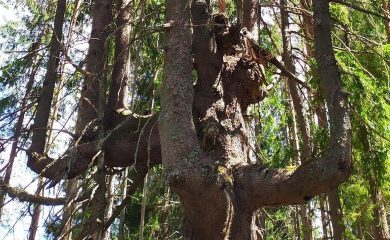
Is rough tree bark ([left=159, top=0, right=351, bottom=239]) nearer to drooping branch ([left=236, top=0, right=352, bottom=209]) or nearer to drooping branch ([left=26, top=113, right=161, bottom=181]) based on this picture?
drooping branch ([left=236, top=0, right=352, bottom=209])

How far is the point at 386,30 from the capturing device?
10727 mm

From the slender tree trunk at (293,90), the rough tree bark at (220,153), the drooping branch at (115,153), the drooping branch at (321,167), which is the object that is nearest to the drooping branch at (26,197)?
the drooping branch at (115,153)

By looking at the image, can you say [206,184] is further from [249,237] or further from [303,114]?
[303,114]

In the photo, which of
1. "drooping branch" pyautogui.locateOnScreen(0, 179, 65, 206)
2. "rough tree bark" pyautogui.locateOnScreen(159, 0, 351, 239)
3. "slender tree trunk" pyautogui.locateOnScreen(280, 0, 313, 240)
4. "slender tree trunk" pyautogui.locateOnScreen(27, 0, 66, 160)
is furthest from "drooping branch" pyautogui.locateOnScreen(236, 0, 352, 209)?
"slender tree trunk" pyautogui.locateOnScreen(280, 0, 313, 240)

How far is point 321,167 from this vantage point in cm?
302

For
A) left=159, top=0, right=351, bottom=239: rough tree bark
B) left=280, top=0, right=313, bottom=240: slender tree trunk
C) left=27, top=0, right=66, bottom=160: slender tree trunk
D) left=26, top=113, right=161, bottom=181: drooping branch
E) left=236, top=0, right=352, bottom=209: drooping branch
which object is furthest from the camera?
left=280, top=0, right=313, bottom=240: slender tree trunk

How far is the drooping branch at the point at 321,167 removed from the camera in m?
2.98

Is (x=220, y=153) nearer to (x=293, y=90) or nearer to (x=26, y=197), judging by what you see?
(x=26, y=197)

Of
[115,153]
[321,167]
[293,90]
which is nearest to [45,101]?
[115,153]

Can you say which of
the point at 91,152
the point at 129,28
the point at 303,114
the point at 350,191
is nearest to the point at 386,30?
the point at 350,191

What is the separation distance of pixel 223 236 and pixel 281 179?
521mm

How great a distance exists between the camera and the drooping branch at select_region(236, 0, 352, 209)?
298cm

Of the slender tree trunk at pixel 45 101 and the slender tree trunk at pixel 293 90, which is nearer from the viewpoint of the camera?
the slender tree trunk at pixel 45 101

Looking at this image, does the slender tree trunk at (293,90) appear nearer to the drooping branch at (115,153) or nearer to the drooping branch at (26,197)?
the drooping branch at (115,153)
